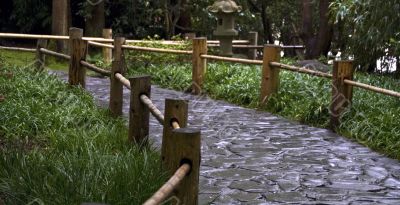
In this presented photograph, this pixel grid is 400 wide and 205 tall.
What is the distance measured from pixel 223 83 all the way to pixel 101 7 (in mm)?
6469

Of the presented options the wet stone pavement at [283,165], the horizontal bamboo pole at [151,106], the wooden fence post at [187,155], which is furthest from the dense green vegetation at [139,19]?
the wooden fence post at [187,155]

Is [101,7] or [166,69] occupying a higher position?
[101,7]

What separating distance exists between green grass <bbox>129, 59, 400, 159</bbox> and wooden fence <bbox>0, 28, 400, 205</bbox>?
0.22 metres

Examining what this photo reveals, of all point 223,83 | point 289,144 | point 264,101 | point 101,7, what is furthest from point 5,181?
point 101,7

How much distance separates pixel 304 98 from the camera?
320 inches

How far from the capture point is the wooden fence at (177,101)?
2762mm

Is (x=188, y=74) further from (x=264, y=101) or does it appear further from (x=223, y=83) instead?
(x=264, y=101)

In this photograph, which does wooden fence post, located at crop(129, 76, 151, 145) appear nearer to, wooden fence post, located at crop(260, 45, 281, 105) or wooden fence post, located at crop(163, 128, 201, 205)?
wooden fence post, located at crop(163, 128, 201, 205)

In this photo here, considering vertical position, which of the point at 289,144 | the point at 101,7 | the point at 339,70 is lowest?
the point at 289,144

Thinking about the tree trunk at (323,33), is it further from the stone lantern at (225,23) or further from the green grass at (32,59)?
the green grass at (32,59)

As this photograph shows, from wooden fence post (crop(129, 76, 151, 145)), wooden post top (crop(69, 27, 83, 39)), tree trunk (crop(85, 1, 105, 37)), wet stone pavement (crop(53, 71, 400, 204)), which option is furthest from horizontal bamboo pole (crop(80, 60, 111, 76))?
tree trunk (crop(85, 1, 105, 37))

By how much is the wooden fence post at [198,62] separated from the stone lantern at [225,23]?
278cm

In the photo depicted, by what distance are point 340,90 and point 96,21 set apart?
9770mm

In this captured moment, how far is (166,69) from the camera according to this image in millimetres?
11352
